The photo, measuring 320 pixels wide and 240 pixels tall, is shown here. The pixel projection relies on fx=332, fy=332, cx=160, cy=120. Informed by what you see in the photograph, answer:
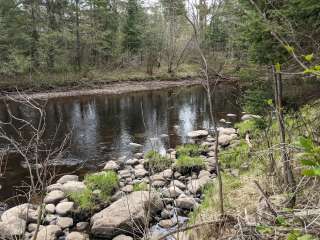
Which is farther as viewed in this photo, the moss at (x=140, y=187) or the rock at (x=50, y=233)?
the moss at (x=140, y=187)

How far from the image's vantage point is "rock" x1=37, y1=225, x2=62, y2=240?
4805mm

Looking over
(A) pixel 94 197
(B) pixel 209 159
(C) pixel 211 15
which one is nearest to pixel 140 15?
(B) pixel 209 159

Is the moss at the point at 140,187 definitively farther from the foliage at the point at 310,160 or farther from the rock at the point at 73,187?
the foliage at the point at 310,160

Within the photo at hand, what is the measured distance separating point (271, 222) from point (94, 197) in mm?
4524

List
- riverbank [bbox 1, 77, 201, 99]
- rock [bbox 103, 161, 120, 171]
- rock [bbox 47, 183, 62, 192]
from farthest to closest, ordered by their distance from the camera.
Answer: riverbank [bbox 1, 77, 201, 99], rock [bbox 103, 161, 120, 171], rock [bbox 47, 183, 62, 192]

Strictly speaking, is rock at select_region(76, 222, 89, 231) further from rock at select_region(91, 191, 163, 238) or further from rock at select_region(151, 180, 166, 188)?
rock at select_region(151, 180, 166, 188)

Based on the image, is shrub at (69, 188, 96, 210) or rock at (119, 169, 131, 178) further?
rock at (119, 169, 131, 178)

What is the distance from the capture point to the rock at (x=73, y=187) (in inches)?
249

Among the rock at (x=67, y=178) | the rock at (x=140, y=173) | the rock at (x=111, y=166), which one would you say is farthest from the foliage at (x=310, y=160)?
the rock at (x=111, y=166)

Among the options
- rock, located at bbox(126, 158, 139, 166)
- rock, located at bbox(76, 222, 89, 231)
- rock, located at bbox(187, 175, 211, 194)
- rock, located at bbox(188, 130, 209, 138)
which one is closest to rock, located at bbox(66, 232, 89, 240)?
rock, located at bbox(76, 222, 89, 231)

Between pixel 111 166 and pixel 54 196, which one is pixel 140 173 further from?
pixel 54 196

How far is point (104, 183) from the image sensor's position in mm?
6395

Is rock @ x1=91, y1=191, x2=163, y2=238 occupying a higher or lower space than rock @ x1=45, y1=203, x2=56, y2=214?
higher

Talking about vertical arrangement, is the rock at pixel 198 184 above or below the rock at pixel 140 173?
above
